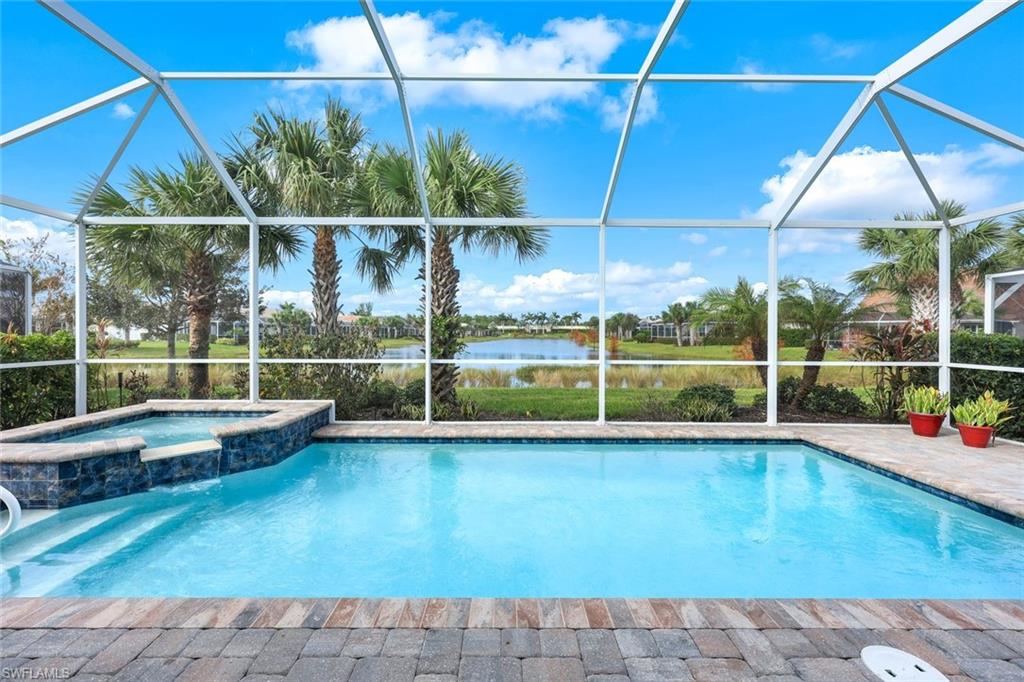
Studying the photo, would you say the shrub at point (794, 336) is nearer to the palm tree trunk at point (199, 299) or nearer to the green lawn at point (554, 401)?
→ the green lawn at point (554, 401)

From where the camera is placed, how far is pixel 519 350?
28.2 ft

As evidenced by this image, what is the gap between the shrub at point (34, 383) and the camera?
6.84 metres

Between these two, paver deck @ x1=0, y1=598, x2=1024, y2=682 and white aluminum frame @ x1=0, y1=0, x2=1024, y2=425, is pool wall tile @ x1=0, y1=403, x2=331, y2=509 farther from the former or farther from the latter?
paver deck @ x1=0, y1=598, x2=1024, y2=682

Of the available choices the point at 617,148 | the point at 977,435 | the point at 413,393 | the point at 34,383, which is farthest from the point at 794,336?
the point at 34,383

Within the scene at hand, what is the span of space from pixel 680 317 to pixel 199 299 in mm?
8936

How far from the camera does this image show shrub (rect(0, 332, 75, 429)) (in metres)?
6.84

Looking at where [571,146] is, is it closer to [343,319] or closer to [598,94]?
[598,94]

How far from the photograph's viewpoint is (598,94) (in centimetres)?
817

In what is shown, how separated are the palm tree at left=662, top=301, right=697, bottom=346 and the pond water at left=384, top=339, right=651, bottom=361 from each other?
94cm

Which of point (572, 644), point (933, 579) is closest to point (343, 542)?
point (572, 644)

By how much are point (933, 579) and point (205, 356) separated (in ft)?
33.9

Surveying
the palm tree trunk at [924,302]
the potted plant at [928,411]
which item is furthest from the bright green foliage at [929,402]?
the palm tree trunk at [924,302]

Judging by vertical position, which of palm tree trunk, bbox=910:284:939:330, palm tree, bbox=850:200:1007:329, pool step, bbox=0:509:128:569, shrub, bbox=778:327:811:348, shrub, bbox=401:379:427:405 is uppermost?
palm tree, bbox=850:200:1007:329

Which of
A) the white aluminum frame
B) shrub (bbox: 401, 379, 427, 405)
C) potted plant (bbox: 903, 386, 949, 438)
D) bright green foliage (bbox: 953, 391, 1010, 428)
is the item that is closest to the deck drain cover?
the white aluminum frame
